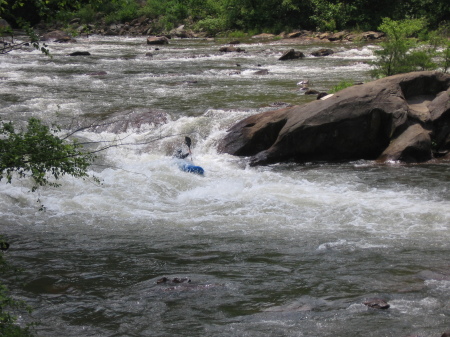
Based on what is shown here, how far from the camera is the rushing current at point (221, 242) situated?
5.48 m

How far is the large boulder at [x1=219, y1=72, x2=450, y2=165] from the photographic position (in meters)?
11.7

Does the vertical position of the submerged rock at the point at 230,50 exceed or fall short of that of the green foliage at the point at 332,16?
it falls short

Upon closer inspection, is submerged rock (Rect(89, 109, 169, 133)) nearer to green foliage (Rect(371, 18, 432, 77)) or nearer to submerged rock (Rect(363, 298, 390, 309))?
green foliage (Rect(371, 18, 432, 77))

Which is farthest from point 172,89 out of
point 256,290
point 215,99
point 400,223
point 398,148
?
point 256,290

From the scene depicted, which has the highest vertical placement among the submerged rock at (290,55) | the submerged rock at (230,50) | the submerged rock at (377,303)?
the submerged rock at (230,50)

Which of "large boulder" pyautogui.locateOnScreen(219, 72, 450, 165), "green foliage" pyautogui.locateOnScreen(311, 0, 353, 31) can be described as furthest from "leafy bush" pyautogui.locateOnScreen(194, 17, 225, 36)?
"large boulder" pyautogui.locateOnScreen(219, 72, 450, 165)

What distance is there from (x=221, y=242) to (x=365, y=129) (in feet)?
17.5

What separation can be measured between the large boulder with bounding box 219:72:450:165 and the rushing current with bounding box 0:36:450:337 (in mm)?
340

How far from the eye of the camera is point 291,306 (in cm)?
564

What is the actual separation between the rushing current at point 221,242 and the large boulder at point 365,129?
0.34 meters

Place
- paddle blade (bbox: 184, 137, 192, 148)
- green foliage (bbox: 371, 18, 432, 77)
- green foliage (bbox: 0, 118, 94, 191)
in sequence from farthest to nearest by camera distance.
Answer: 1. green foliage (bbox: 371, 18, 432, 77)
2. paddle blade (bbox: 184, 137, 192, 148)
3. green foliage (bbox: 0, 118, 94, 191)

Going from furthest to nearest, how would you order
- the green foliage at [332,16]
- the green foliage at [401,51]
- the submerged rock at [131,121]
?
the green foliage at [332,16] → the green foliage at [401,51] → the submerged rock at [131,121]

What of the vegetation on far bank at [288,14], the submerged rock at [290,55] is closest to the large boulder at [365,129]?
the submerged rock at [290,55]

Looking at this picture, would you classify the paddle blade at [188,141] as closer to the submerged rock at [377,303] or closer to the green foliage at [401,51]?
the green foliage at [401,51]
